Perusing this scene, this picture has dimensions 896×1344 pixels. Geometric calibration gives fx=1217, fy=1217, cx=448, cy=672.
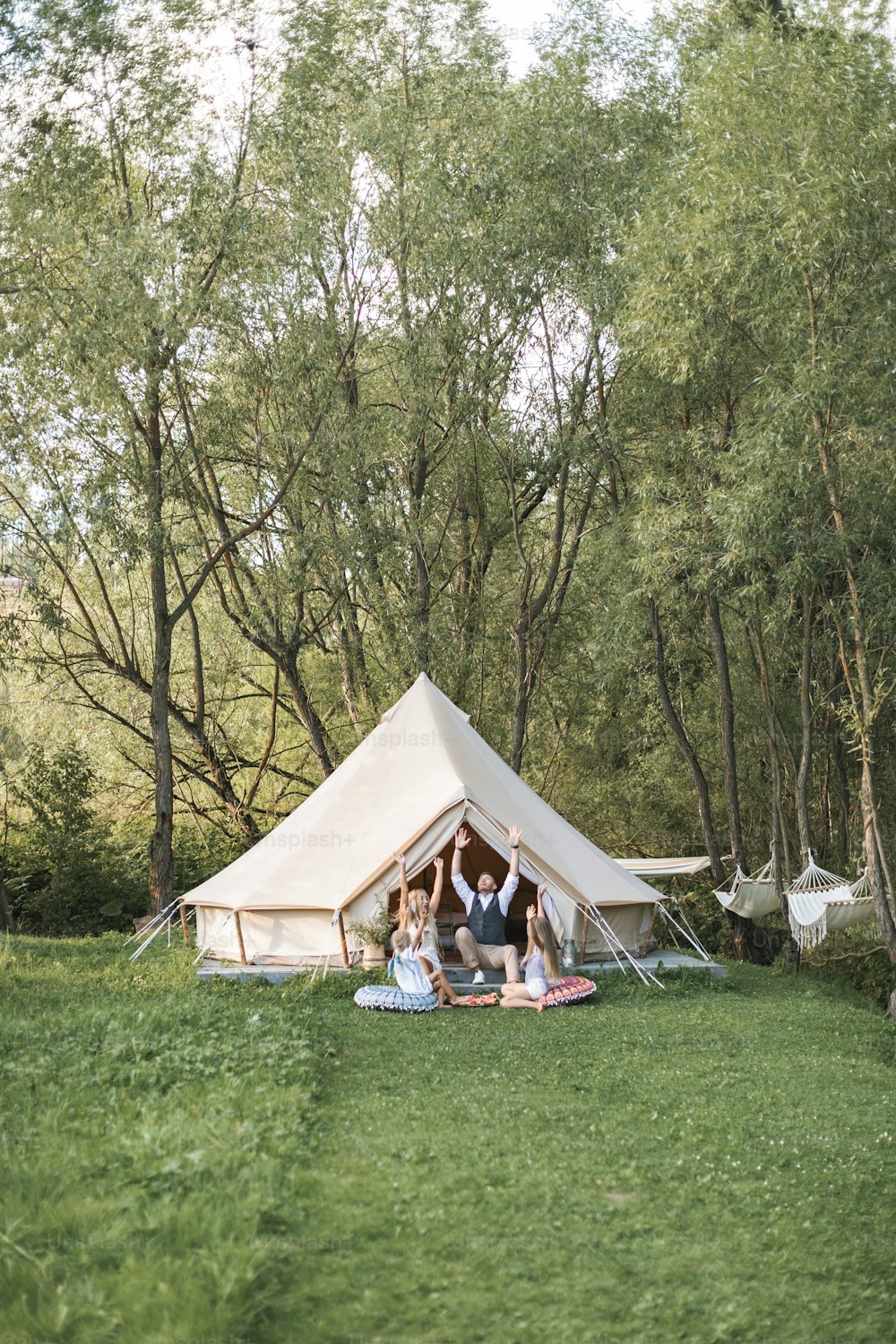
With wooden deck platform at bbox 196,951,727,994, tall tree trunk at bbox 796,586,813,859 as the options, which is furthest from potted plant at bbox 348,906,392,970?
tall tree trunk at bbox 796,586,813,859

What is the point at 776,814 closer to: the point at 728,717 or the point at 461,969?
the point at 728,717

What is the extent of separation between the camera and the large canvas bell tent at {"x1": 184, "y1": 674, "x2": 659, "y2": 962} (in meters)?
9.46

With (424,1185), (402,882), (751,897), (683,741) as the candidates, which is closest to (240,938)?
(402,882)

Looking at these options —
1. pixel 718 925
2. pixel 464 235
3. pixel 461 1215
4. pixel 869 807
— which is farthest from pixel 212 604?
pixel 461 1215

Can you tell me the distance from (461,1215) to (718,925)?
1254 centimetres

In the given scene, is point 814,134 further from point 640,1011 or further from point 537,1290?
point 537,1290

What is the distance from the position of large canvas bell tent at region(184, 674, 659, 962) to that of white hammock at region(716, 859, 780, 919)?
1759 mm

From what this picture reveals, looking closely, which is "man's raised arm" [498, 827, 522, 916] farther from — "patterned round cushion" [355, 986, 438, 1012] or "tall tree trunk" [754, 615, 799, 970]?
"tall tree trunk" [754, 615, 799, 970]

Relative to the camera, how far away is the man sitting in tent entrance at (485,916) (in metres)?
9.16

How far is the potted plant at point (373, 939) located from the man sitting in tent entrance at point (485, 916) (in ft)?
1.85

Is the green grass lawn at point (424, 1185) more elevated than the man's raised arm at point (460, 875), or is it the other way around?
the man's raised arm at point (460, 875)

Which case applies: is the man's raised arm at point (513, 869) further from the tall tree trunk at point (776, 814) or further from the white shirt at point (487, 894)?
the tall tree trunk at point (776, 814)

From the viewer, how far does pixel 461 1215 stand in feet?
12.6

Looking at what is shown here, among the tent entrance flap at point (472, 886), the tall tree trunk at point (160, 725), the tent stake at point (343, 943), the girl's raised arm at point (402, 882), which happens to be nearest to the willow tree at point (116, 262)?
the tall tree trunk at point (160, 725)
